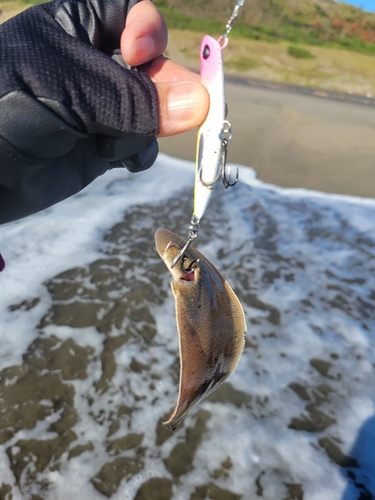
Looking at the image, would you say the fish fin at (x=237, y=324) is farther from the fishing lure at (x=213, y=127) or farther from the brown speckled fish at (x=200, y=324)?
the fishing lure at (x=213, y=127)

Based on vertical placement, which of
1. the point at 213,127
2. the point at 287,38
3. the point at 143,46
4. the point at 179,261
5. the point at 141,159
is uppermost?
the point at 143,46

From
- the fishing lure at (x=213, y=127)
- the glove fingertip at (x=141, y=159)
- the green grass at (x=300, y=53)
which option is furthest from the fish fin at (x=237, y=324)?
the green grass at (x=300, y=53)

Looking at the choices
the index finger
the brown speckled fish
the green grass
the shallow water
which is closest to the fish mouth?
the brown speckled fish

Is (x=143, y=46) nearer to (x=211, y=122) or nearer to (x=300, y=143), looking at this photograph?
(x=211, y=122)

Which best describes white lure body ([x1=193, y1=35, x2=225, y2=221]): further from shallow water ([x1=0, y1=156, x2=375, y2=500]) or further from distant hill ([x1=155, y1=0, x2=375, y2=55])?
distant hill ([x1=155, y1=0, x2=375, y2=55])

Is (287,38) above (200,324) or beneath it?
beneath

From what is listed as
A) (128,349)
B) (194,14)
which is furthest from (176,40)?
(128,349)

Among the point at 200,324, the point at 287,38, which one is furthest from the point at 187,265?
the point at 287,38

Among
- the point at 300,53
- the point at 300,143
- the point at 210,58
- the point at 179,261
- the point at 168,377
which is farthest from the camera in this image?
the point at 300,53
